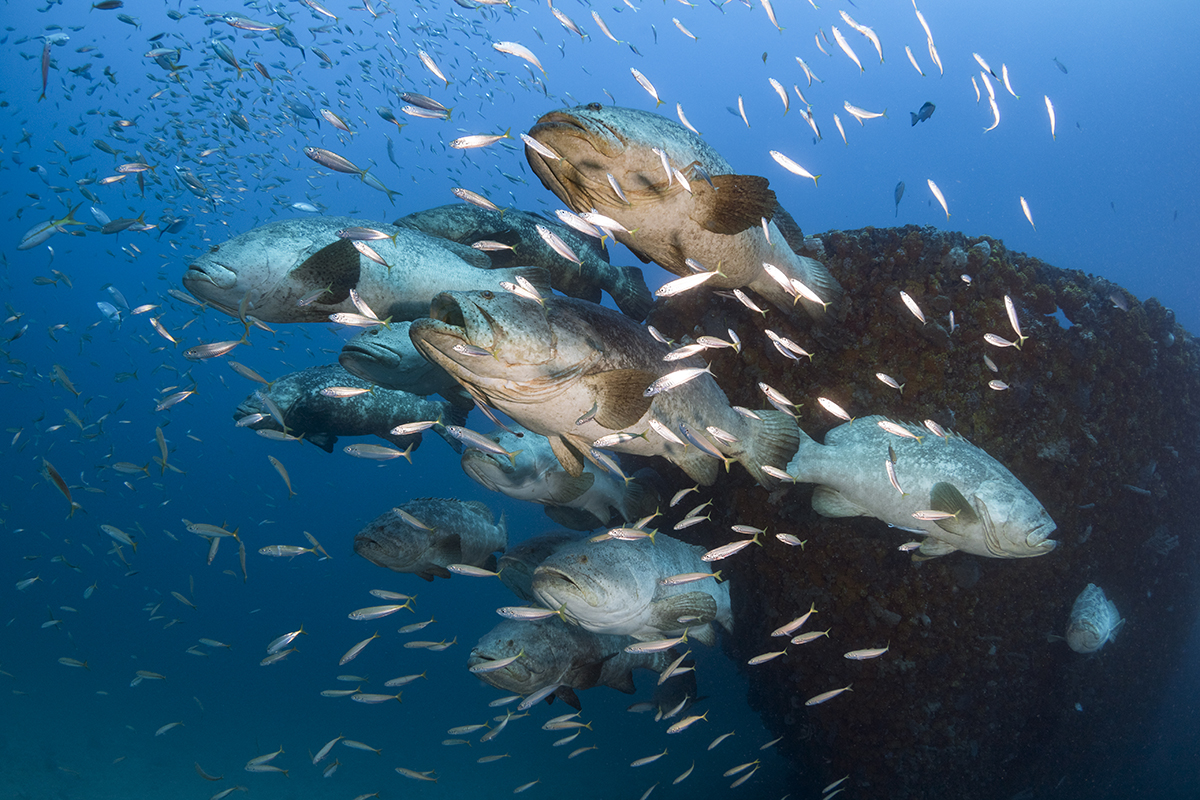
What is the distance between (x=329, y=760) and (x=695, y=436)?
28702mm

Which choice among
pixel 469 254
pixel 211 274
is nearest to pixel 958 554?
pixel 469 254

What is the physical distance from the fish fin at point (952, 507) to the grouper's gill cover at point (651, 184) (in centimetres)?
225

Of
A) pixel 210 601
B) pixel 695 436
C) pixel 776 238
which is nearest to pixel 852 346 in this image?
pixel 776 238

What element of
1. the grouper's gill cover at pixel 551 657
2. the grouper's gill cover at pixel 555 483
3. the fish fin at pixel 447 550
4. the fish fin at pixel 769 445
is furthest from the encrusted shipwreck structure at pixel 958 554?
the fish fin at pixel 447 550

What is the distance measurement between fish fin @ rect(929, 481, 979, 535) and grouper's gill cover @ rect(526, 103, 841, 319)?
225cm

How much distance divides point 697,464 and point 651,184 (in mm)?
2018

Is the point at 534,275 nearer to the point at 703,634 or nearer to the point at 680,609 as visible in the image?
the point at 680,609

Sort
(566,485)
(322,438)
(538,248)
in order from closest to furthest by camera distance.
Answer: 1. (566,485)
2. (538,248)
3. (322,438)

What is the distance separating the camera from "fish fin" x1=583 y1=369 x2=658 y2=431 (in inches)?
116

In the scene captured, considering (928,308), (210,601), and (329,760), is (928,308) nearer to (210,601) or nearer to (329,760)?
(329,760)

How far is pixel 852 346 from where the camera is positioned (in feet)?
16.3

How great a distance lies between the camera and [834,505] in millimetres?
4426

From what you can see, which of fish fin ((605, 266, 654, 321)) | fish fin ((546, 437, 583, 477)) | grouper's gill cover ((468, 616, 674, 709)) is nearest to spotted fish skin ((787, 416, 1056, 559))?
fish fin ((546, 437, 583, 477))

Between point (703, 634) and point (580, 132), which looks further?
point (703, 634)
